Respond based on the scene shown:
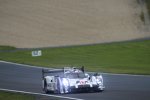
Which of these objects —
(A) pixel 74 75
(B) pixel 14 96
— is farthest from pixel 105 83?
(B) pixel 14 96

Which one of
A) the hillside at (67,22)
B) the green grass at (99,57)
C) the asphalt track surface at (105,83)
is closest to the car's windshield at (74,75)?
the asphalt track surface at (105,83)

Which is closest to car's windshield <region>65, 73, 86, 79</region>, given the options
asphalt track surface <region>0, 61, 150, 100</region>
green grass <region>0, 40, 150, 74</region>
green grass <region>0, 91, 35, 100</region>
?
asphalt track surface <region>0, 61, 150, 100</region>

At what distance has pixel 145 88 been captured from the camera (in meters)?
20.6

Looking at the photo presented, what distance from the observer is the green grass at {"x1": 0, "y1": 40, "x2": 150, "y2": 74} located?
29.8 meters

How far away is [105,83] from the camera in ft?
74.4

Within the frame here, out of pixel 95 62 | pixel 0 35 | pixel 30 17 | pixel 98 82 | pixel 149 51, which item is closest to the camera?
pixel 98 82

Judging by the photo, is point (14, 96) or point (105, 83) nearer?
point (14, 96)

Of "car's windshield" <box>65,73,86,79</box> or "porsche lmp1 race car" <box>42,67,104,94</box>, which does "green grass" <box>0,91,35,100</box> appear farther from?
"car's windshield" <box>65,73,86,79</box>

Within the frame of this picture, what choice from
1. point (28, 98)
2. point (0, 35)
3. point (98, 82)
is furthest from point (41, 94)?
point (0, 35)

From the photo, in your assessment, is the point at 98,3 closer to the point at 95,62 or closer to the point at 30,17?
the point at 30,17

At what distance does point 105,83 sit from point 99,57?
10.5 metres

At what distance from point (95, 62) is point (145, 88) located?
11170 millimetres

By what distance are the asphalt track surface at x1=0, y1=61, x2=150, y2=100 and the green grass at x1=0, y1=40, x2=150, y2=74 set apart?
2569mm

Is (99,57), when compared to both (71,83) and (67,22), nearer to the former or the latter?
(67,22)
